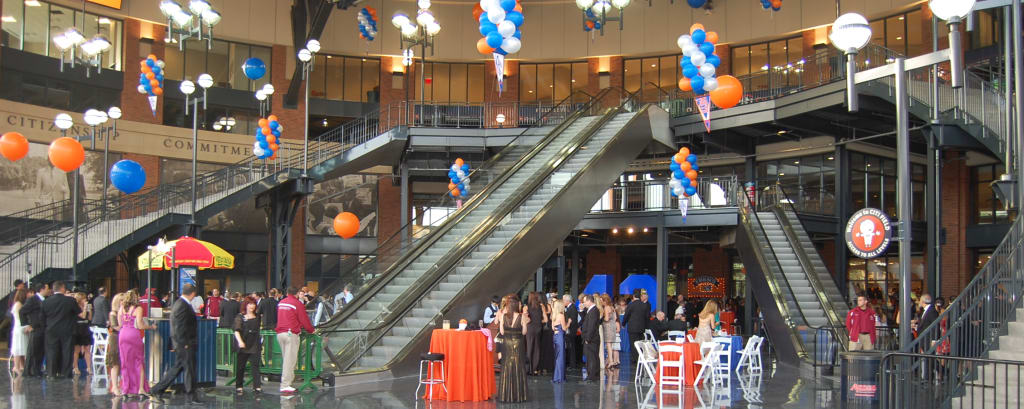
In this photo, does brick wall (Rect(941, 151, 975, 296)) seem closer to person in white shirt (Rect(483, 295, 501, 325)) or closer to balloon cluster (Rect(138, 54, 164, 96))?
person in white shirt (Rect(483, 295, 501, 325))

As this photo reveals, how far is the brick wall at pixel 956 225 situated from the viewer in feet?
91.4

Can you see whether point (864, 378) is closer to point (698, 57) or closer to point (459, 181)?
point (698, 57)

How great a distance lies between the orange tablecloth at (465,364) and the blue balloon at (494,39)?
15.1 ft

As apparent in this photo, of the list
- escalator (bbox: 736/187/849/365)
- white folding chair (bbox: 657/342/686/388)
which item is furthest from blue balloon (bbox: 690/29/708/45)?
white folding chair (bbox: 657/342/686/388)

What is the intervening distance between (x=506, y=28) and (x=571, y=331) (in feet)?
18.7

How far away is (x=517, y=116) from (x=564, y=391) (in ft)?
64.5

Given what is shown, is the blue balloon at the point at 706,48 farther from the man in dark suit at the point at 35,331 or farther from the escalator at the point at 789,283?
the man in dark suit at the point at 35,331

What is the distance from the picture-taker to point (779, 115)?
25156 millimetres

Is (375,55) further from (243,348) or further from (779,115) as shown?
(243,348)

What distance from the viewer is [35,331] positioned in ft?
48.8

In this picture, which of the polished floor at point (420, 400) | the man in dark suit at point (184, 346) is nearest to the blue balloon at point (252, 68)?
the polished floor at point (420, 400)

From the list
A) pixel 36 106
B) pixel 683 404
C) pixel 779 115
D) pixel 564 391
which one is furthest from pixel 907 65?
pixel 36 106

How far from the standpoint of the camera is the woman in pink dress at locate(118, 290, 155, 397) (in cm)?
1197

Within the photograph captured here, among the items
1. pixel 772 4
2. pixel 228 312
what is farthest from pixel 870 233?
pixel 772 4
